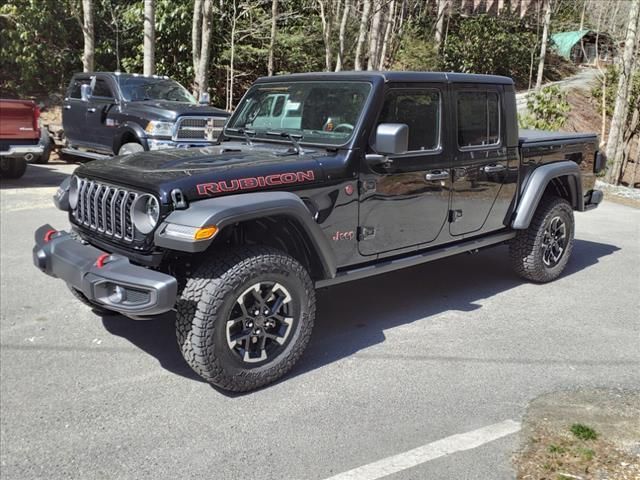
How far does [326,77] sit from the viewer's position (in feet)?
15.5

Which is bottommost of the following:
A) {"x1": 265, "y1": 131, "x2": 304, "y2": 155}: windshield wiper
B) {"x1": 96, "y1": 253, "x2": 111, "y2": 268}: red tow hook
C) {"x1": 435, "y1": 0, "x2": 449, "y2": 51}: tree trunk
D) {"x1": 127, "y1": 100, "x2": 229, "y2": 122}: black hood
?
{"x1": 96, "y1": 253, "x2": 111, "y2": 268}: red tow hook

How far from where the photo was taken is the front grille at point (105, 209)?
148 inches

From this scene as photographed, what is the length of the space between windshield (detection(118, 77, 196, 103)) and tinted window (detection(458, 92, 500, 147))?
25.7 feet

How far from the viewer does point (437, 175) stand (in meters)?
4.82

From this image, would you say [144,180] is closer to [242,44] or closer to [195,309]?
[195,309]

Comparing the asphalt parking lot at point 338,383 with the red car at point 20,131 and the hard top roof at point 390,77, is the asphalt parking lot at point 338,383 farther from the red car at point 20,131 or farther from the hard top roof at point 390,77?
the red car at point 20,131

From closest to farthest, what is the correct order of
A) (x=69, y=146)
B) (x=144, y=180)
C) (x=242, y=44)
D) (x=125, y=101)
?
(x=144, y=180), (x=125, y=101), (x=69, y=146), (x=242, y=44)

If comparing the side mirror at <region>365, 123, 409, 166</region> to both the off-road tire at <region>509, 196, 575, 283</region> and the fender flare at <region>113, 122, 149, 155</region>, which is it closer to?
the off-road tire at <region>509, 196, 575, 283</region>

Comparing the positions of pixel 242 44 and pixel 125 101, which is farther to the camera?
pixel 242 44

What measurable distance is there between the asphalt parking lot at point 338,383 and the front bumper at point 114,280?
651mm

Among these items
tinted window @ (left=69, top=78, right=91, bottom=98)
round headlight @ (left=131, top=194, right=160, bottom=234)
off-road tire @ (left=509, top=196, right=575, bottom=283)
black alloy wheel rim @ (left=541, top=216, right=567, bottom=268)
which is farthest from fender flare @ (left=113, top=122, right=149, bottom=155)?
round headlight @ (left=131, top=194, right=160, bottom=234)

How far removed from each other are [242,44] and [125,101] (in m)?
9.82

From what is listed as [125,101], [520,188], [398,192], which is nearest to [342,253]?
[398,192]

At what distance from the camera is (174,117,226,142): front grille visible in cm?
1023
